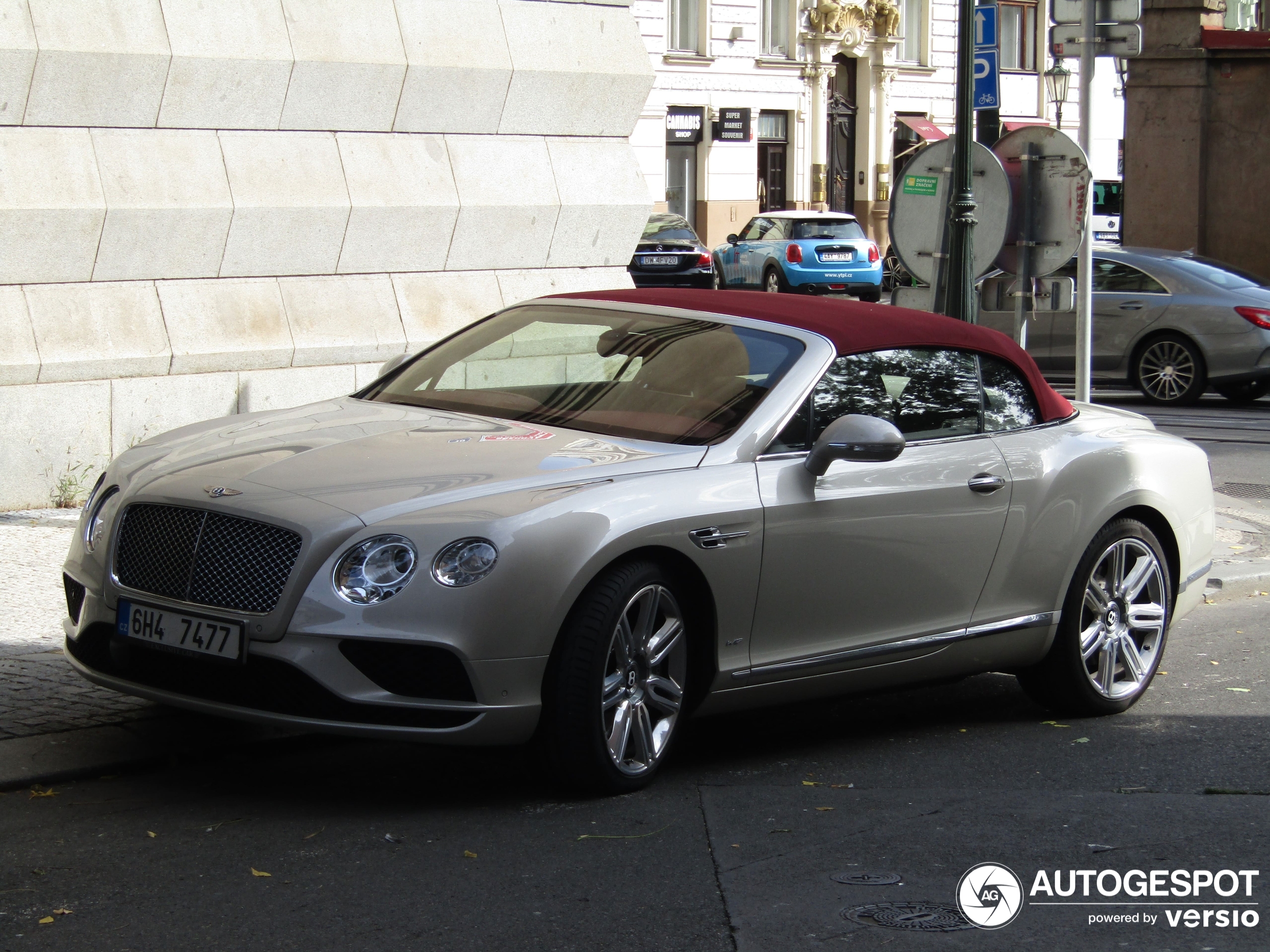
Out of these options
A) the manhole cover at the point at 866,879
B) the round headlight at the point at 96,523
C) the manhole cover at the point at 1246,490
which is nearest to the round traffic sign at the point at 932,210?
the manhole cover at the point at 1246,490

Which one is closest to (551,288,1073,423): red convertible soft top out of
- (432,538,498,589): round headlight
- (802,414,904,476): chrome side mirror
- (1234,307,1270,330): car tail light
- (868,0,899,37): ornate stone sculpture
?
(802,414,904,476): chrome side mirror

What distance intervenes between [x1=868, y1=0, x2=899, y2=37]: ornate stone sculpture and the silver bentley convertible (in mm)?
42542

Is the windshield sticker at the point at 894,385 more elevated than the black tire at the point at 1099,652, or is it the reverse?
the windshield sticker at the point at 894,385

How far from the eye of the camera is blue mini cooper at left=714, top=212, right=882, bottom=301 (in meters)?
32.7

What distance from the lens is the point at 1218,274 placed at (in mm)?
17953

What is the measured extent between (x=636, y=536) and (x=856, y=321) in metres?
1.56

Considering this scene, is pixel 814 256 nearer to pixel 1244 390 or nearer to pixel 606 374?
pixel 1244 390

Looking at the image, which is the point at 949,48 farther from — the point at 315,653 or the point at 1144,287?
the point at 315,653

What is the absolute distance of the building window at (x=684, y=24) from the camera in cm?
4347

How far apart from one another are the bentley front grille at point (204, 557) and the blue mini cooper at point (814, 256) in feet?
89.8

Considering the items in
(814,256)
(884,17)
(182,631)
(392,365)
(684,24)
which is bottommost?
(814,256)

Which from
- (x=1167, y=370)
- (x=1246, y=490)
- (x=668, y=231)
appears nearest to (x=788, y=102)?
(x=668, y=231)

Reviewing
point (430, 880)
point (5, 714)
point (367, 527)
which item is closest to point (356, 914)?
point (430, 880)

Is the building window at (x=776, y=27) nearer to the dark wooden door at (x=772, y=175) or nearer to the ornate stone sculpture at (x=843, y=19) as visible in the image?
the ornate stone sculpture at (x=843, y=19)
